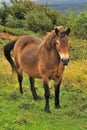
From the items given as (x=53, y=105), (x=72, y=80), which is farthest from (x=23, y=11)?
(x=53, y=105)

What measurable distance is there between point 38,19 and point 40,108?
25.3 m

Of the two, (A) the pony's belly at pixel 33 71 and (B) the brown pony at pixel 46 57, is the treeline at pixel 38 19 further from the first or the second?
(A) the pony's belly at pixel 33 71

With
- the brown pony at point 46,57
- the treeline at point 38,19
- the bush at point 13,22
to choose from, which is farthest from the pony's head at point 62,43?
the bush at point 13,22

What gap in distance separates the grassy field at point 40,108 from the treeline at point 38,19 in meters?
17.3

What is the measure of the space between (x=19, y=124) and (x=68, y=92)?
154 inches

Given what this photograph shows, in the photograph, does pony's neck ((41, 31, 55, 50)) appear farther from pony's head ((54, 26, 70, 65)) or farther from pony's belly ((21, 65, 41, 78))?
pony's belly ((21, 65, 41, 78))

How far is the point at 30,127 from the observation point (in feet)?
27.0

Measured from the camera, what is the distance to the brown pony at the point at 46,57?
8750 millimetres

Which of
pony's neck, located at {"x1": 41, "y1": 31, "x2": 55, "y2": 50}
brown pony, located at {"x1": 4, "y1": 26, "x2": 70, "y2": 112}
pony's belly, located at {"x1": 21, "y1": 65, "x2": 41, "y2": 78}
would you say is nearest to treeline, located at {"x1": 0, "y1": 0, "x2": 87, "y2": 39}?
brown pony, located at {"x1": 4, "y1": 26, "x2": 70, "y2": 112}

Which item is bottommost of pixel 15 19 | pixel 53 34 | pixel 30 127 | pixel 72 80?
pixel 15 19

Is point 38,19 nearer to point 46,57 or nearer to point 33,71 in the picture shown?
point 33,71

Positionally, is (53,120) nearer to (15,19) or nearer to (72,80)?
(72,80)

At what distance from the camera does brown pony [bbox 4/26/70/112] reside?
8.75 meters

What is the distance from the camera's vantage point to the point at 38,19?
114 feet
